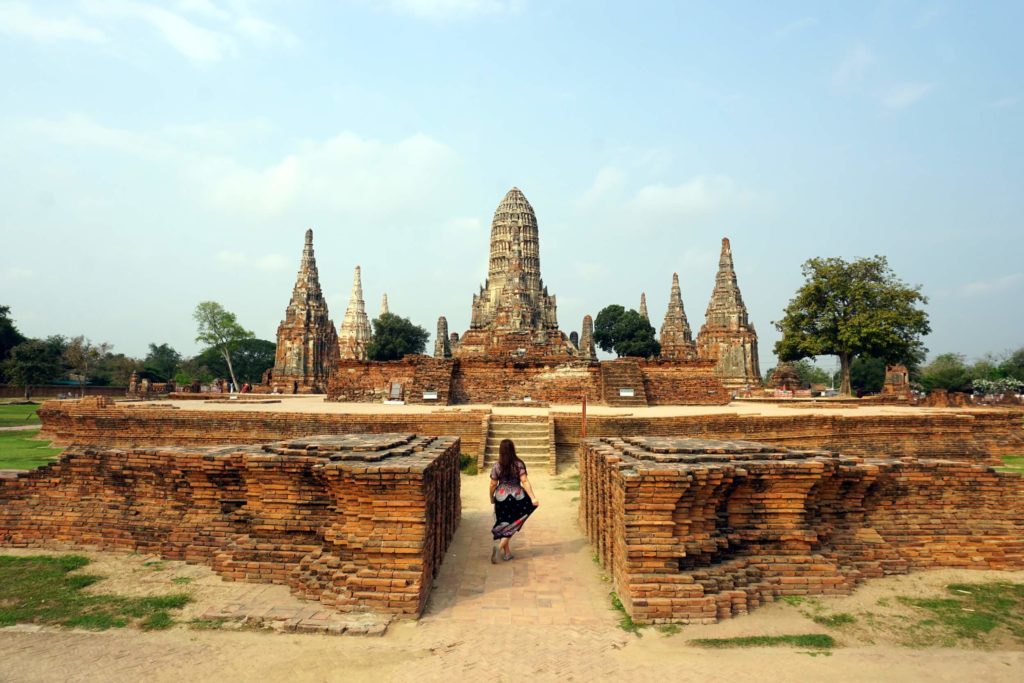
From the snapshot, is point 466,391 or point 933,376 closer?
point 466,391

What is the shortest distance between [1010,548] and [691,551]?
11.7 ft

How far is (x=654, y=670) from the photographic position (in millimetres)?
3666

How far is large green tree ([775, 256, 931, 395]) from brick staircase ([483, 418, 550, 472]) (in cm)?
2101

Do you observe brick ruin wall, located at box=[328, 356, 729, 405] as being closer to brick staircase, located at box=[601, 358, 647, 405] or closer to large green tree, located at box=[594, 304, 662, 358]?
brick staircase, located at box=[601, 358, 647, 405]

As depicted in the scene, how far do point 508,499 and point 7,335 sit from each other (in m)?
48.9

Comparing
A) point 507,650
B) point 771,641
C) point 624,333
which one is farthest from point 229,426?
point 624,333

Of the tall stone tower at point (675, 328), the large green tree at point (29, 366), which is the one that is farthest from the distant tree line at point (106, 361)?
the tall stone tower at point (675, 328)

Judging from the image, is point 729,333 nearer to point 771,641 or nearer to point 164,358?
point 771,641

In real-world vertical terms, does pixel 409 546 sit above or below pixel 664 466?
below

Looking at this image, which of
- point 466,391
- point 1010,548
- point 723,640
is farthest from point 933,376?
point 723,640

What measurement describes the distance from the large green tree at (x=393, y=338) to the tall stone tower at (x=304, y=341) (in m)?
19.4

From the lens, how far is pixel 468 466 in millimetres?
10594

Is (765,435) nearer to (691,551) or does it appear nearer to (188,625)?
(691,551)

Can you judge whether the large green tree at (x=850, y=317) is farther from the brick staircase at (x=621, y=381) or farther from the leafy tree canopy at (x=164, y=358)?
the leafy tree canopy at (x=164, y=358)
